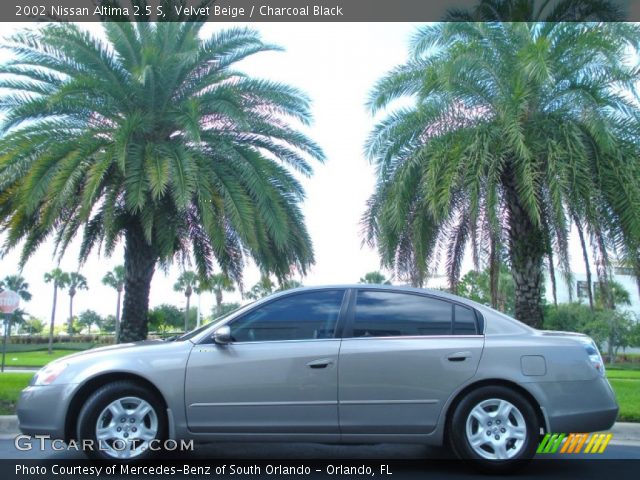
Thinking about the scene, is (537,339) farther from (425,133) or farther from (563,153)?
(425,133)

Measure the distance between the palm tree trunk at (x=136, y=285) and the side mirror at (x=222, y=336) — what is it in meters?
8.50

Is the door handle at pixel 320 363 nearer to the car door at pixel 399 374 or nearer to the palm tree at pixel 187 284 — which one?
the car door at pixel 399 374

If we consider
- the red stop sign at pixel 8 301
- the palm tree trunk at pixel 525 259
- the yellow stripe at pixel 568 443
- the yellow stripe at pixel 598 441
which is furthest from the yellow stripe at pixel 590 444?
the red stop sign at pixel 8 301

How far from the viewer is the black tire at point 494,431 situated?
5766 millimetres

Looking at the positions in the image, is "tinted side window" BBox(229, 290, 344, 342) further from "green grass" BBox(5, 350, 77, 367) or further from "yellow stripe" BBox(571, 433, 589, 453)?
"green grass" BBox(5, 350, 77, 367)

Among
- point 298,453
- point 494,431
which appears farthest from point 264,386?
point 494,431

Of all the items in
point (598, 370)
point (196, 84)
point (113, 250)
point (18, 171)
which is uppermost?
point (196, 84)

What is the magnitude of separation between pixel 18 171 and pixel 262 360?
29.9 ft

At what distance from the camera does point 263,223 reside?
13773mm

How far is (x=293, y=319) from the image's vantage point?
623 cm

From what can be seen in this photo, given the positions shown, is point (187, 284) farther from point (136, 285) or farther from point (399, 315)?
point (399, 315)

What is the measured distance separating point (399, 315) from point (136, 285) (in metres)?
9.16

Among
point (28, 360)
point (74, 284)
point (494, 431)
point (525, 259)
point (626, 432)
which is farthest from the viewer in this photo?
point (74, 284)

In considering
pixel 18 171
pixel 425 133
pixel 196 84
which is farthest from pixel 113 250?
pixel 425 133
